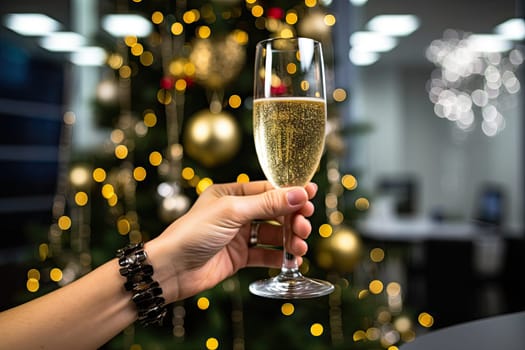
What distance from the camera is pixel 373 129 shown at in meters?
2.40

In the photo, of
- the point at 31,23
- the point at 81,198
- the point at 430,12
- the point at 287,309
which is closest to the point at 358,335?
the point at 287,309

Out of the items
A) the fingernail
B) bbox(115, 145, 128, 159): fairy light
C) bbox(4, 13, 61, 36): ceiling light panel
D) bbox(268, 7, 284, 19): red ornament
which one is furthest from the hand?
bbox(4, 13, 61, 36): ceiling light panel

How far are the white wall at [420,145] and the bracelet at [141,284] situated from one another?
861 cm

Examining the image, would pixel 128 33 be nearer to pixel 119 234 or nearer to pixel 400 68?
pixel 119 234

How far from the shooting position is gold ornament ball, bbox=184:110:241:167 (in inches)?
79.6

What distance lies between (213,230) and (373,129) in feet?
5.02

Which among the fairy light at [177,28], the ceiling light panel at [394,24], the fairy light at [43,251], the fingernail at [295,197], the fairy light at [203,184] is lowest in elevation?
the fairy light at [43,251]

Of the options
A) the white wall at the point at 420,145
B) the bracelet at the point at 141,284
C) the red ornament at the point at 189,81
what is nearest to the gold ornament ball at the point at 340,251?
the red ornament at the point at 189,81

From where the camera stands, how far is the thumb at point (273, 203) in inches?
36.2

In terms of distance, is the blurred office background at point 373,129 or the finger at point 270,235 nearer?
the finger at point 270,235

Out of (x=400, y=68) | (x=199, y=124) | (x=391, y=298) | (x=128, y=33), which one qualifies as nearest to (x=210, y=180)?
(x=199, y=124)

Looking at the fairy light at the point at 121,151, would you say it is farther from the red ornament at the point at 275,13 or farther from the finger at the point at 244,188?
the finger at the point at 244,188

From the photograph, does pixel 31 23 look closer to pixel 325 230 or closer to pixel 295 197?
pixel 325 230

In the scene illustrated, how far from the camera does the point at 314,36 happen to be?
228cm
